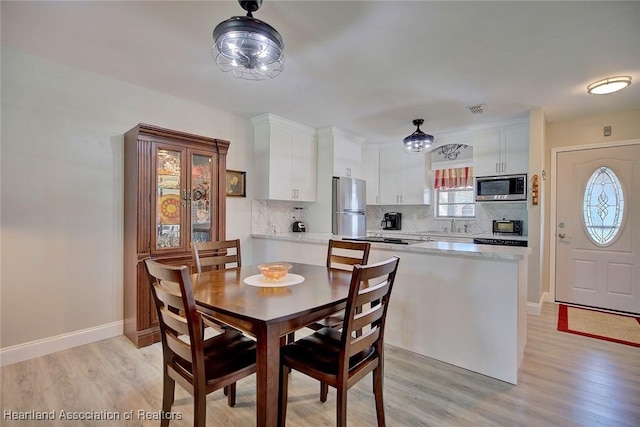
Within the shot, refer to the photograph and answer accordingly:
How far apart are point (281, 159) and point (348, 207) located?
132 cm

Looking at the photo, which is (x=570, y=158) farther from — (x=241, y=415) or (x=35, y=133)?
(x=35, y=133)

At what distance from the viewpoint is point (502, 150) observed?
4.23m

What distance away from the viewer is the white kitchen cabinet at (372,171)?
5.63 metres

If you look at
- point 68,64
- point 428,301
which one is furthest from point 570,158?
point 68,64

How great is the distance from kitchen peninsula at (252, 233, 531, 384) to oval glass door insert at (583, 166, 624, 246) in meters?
2.43

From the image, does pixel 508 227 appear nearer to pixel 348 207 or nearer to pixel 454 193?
pixel 454 193

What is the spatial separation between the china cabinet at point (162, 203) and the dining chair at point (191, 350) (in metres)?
1.46

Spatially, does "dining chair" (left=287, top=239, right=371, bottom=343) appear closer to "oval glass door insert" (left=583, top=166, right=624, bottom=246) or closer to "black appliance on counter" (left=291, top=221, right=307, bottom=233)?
"black appliance on counter" (left=291, top=221, right=307, bottom=233)

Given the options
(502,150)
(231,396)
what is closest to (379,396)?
(231,396)

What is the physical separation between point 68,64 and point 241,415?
125 inches

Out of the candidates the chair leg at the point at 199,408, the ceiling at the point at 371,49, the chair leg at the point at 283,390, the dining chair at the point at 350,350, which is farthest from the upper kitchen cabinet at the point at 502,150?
the chair leg at the point at 199,408

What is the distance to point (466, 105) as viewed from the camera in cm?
360

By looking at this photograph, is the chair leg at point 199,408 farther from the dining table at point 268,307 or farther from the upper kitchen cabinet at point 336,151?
the upper kitchen cabinet at point 336,151

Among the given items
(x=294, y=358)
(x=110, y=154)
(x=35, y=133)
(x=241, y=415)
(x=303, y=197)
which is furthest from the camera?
(x=303, y=197)
